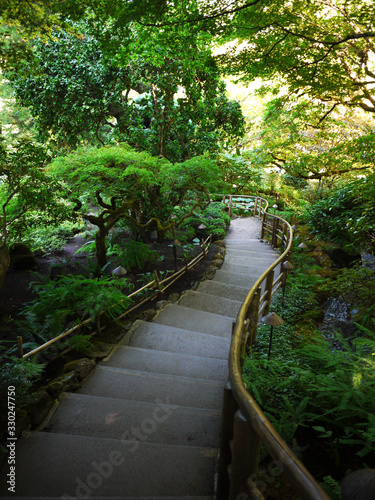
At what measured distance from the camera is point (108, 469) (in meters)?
2.23

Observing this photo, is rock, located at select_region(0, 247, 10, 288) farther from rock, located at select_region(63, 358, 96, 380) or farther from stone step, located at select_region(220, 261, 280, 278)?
stone step, located at select_region(220, 261, 280, 278)

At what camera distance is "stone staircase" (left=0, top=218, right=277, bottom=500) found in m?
2.12

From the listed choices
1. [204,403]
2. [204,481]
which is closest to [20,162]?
[204,403]

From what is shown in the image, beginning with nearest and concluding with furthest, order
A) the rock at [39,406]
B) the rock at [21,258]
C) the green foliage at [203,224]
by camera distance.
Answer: the rock at [39,406] < the rock at [21,258] < the green foliage at [203,224]

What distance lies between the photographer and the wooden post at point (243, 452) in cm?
140

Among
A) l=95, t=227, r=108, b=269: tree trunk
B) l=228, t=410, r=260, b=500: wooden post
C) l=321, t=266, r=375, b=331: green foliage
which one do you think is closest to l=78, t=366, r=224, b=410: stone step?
l=228, t=410, r=260, b=500: wooden post

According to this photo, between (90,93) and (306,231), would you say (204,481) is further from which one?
(306,231)

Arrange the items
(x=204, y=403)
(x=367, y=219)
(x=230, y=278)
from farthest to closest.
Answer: (x=230, y=278) → (x=367, y=219) → (x=204, y=403)

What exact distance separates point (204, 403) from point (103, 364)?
1563 mm

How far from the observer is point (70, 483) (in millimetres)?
2131

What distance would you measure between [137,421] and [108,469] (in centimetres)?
55

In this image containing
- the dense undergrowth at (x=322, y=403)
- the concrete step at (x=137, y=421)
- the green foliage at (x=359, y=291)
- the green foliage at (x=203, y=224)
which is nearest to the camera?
the dense undergrowth at (x=322, y=403)
